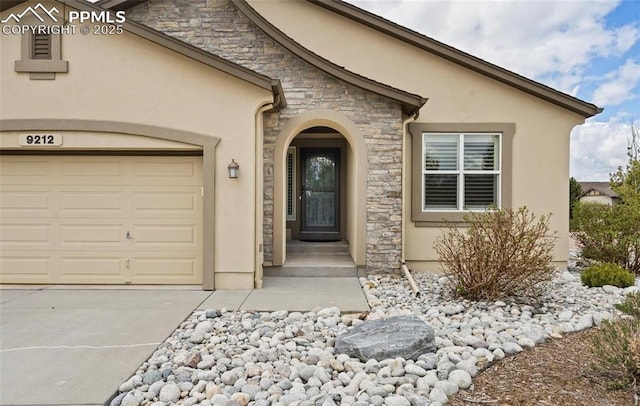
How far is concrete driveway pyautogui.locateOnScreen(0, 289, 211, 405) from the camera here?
324 centimetres

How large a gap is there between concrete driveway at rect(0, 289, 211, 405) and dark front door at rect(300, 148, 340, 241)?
176 inches

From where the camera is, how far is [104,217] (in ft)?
21.9

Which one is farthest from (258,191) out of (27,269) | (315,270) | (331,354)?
(27,269)

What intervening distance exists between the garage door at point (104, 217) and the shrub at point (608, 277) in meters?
6.90

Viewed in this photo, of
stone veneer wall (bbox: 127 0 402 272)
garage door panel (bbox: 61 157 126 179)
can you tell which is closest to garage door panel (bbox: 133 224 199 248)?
garage door panel (bbox: 61 157 126 179)

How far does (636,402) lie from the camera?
115 inches

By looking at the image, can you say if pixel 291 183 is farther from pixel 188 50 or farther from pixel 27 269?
pixel 27 269

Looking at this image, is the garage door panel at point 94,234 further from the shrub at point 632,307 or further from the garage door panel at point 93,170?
the shrub at point 632,307

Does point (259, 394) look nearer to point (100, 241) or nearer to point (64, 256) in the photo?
point (100, 241)

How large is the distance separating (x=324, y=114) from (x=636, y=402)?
6.05 m

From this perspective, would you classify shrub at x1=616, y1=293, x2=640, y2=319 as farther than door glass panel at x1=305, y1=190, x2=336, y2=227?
No

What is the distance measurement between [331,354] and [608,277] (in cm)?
569

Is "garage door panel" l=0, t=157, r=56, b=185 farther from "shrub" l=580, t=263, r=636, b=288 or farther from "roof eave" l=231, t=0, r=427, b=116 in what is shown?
"shrub" l=580, t=263, r=636, b=288

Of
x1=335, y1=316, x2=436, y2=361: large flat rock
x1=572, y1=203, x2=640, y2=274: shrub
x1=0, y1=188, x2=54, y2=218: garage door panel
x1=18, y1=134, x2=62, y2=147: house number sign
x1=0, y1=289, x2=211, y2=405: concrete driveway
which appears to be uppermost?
x1=18, y1=134, x2=62, y2=147: house number sign
